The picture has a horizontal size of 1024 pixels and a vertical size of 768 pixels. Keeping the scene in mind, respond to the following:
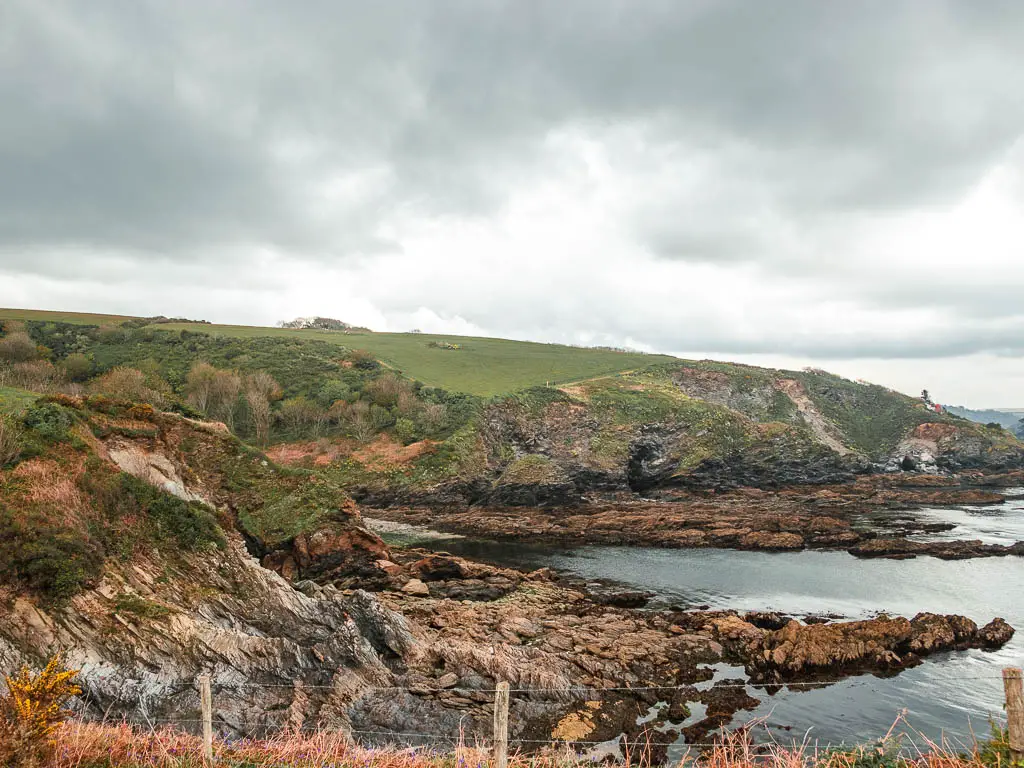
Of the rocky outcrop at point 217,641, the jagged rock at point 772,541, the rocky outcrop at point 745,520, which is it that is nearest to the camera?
the rocky outcrop at point 217,641

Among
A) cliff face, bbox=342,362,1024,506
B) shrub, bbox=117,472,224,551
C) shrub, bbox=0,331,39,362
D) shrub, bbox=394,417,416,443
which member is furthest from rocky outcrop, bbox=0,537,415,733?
shrub, bbox=0,331,39,362

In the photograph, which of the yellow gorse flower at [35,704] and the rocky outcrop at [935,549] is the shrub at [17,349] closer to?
the yellow gorse flower at [35,704]

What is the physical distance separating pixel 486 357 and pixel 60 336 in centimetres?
7714

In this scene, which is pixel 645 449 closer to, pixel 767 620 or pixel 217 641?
pixel 767 620

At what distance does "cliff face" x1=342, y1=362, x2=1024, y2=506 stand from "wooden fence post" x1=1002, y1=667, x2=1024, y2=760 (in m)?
66.0

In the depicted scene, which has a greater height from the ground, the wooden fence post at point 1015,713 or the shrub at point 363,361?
the shrub at point 363,361

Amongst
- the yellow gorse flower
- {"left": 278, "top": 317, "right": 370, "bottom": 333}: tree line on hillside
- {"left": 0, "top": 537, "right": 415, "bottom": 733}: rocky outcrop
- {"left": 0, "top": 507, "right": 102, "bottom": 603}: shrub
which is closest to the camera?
the yellow gorse flower

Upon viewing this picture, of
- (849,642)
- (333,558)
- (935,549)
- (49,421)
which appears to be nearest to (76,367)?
(333,558)

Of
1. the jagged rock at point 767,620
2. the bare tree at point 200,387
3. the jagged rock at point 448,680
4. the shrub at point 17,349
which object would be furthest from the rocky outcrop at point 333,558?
the shrub at point 17,349

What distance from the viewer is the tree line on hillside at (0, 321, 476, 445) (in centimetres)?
7701

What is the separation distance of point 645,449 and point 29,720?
282 ft

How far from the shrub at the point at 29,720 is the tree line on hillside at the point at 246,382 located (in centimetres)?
6613

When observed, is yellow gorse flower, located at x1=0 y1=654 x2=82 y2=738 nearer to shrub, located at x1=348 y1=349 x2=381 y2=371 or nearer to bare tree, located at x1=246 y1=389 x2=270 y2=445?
bare tree, located at x1=246 y1=389 x2=270 y2=445

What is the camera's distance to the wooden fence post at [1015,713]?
8106 mm
